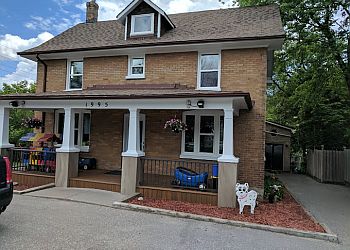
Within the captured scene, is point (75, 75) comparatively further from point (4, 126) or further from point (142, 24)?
point (142, 24)

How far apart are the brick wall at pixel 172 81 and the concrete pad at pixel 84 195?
290 centimetres

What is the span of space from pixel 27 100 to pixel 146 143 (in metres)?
4.84

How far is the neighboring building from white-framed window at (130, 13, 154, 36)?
13.5m

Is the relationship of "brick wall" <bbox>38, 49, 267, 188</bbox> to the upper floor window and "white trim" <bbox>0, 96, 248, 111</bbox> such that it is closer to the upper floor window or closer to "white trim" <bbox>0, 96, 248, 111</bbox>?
the upper floor window

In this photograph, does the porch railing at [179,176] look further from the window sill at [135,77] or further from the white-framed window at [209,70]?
the window sill at [135,77]

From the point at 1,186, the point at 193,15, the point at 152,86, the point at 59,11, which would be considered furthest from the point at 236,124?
the point at 59,11

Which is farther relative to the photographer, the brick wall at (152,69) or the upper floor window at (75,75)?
the upper floor window at (75,75)

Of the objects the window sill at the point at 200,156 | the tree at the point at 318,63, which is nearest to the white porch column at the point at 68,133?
the window sill at the point at 200,156

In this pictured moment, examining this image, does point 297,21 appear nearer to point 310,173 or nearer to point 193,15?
point 193,15

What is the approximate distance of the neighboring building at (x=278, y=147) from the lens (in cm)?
2277

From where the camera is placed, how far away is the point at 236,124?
10914mm

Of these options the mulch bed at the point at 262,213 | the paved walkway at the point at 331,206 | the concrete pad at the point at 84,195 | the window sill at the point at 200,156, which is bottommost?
the paved walkway at the point at 331,206

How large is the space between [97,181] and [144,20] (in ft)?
24.0

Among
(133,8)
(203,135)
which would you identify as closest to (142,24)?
(133,8)
